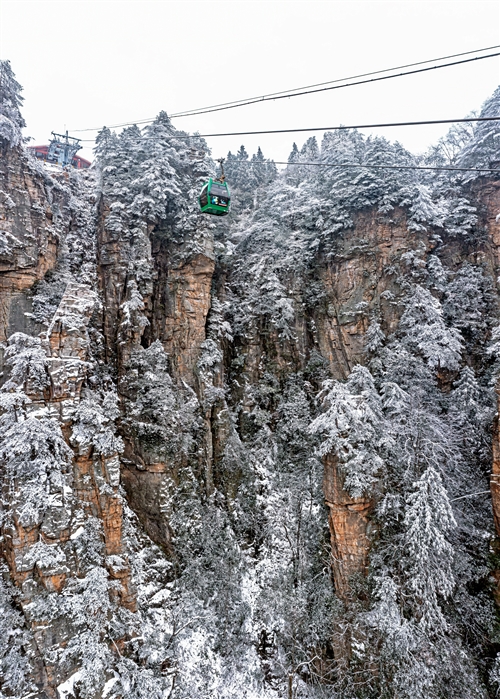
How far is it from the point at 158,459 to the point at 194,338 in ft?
18.1

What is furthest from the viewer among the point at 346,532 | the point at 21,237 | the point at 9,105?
the point at 21,237

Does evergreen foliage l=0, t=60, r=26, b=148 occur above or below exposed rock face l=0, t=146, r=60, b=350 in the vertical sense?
above

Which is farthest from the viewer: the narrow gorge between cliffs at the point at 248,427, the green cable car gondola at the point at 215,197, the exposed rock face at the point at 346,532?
the exposed rock face at the point at 346,532

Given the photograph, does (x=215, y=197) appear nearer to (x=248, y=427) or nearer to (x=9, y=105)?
(x=9, y=105)

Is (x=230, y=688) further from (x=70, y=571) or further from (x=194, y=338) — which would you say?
(x=194, y=338)

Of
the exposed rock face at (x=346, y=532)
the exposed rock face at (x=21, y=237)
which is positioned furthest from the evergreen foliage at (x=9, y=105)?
the exposed rock face at (x=346, y=532)

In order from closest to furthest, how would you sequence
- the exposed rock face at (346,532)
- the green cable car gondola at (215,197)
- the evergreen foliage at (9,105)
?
the green cable car gondola at (215,197) → the exposed rock face at (346,532) → the evergreen foliage at (9,105)

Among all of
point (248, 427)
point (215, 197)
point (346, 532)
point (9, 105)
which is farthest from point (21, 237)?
point (346, 532)

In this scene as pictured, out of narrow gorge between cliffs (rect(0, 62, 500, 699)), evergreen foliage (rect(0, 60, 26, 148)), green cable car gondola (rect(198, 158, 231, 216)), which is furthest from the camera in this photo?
evergreen foliage (rect(0, 60, 26, 148))

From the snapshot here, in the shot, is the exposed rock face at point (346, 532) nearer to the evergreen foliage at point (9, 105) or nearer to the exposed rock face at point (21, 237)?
the exposed rock face at point (21, 237)

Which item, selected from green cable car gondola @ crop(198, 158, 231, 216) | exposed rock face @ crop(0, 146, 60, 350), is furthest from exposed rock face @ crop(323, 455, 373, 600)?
exposed rock face @ crop(0, 146, 60, 350)

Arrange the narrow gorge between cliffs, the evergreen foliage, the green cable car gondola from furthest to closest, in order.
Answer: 1. the evergreen foliage
2. the narrow gorge between cliffs
3. the green cable car gondola

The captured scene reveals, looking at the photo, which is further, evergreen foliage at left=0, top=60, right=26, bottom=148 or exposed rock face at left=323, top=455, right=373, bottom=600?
evergreen foliage at left=0, top=60, right=26, bottom=148

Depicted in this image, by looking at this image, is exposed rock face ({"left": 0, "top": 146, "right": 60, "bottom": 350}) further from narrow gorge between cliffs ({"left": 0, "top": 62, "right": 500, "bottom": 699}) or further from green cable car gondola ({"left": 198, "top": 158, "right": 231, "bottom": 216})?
green cable car gondola ({"left": 198, "top": 158, "right": 231, "bottom": 216})
